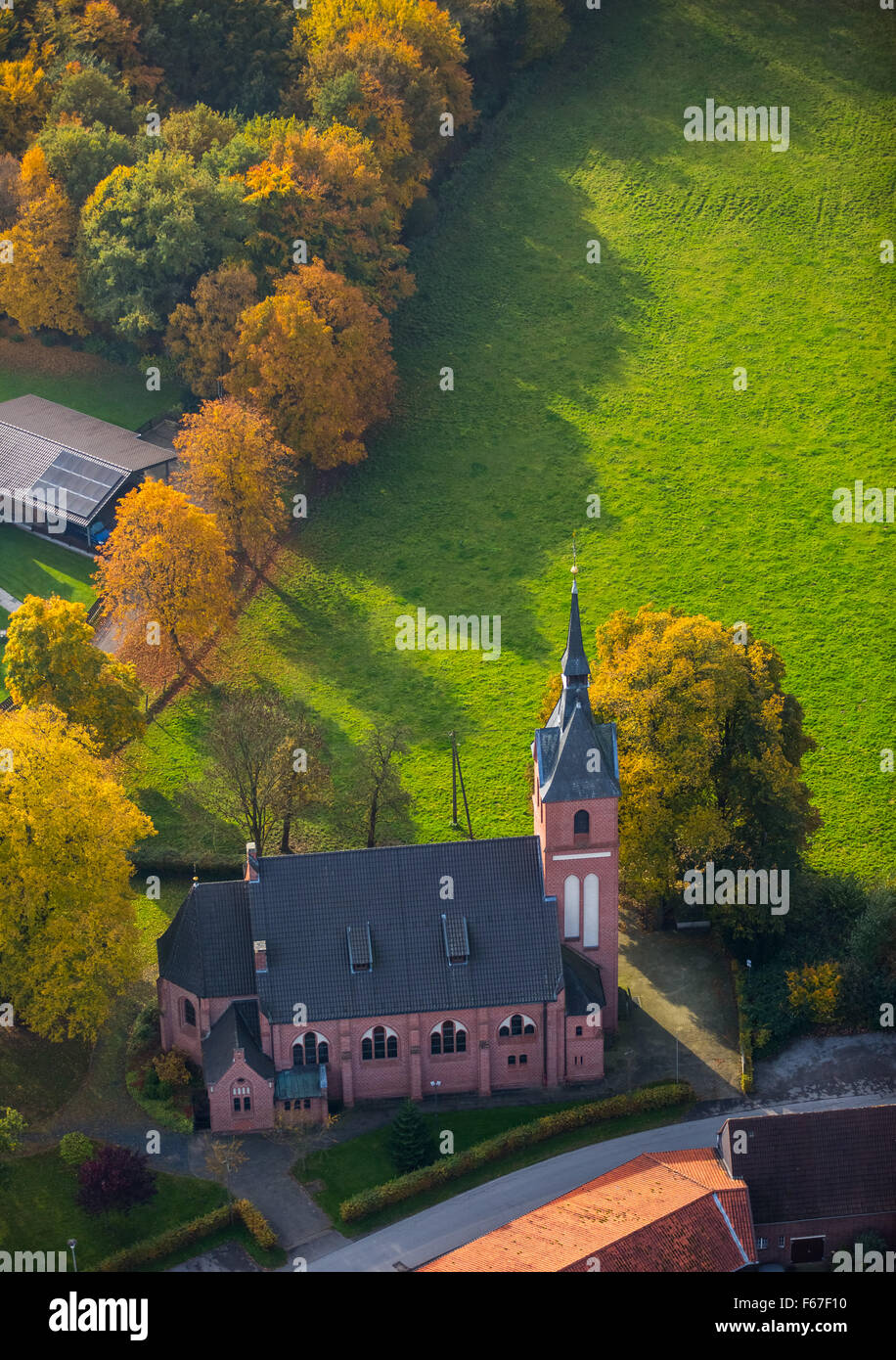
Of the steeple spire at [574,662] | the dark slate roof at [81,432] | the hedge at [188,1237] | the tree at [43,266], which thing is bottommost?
the hedge at [188,1237]

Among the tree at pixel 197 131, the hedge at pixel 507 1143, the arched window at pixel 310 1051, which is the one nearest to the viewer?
the hedge at pixel 507 1143

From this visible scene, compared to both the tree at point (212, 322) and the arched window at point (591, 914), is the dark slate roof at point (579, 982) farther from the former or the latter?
the tree at point (212, 322)

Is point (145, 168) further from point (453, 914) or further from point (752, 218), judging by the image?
point (453, 914)

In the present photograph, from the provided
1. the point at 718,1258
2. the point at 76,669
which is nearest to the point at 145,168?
the point at 76,669

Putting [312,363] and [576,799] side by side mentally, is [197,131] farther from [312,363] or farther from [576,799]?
[576,799]

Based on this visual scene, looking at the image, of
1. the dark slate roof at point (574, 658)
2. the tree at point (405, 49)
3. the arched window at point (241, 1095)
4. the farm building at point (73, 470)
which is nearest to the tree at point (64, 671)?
the farm building at point (73, 470)

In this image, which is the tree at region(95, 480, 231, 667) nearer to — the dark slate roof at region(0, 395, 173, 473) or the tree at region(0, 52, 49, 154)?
the dark slate roof at region(0, 395, 173, 473)
